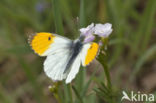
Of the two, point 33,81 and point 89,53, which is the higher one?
point 89,53

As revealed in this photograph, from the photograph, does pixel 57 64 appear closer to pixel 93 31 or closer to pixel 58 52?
pixel 58 52

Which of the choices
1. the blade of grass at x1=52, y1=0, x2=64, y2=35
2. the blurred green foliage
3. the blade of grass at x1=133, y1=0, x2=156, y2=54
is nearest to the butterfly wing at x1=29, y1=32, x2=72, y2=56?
A: the blade of grass at x1=52, y1=0, x2=64, y2=35

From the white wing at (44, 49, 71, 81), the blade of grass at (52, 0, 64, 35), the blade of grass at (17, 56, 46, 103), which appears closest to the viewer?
the white wing at (44, 49, 71, 81)

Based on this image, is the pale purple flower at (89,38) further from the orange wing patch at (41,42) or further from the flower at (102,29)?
the orange wing patch at (41,42)

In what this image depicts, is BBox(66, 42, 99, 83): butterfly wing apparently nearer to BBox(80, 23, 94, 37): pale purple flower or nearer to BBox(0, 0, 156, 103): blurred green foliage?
BBox(80, 23, 94, 37): pale purple flower

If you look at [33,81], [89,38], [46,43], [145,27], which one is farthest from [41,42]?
[145,27]

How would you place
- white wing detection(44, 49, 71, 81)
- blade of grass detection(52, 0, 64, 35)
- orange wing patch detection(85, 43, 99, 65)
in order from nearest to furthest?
orange wing patch detection(85, 43, 99, 65)
white wing detection(44, 49, 71, 81)
blade of grass detection(52, 0, 64, 35)

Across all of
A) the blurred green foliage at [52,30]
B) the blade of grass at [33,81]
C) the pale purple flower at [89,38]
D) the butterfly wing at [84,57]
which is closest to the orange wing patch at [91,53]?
the butterfly wing at [84,57]
